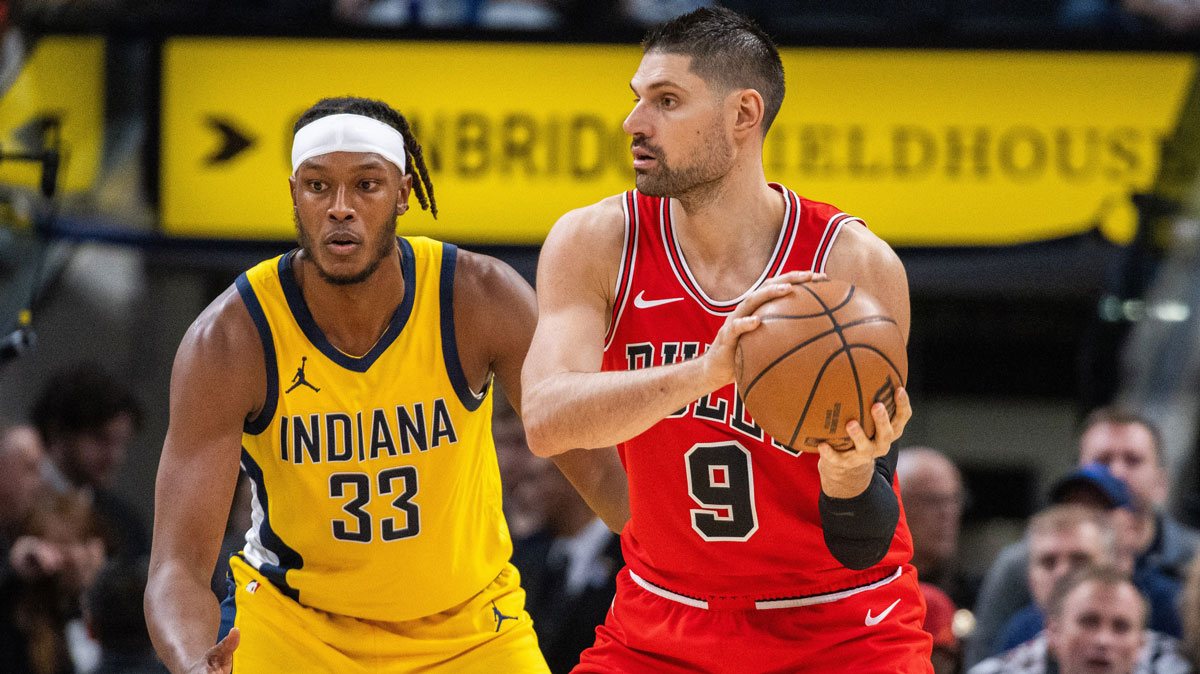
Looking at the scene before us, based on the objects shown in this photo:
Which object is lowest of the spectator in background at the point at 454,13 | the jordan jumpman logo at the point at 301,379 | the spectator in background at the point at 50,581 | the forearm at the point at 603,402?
the spectator in background at the point at 50,581

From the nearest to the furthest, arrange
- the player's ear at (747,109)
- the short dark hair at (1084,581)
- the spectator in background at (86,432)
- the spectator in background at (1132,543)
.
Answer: the player's ear at (747,109), the short dark hair at (1084,581), the spectator in background at (1132,543), the spectator in background at (86,432)

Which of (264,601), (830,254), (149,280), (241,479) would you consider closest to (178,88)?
(149,280)

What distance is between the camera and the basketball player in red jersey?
342cm

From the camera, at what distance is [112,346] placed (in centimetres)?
975

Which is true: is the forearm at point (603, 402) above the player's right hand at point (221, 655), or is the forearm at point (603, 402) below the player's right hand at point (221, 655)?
above

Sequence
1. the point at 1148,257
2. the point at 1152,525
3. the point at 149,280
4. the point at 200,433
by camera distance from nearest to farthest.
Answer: the point at 200,433, the point at 1152,525, the point at 1148,257, the point at 149,280

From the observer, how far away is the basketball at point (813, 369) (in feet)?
9.88

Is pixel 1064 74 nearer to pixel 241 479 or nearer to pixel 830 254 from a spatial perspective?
pixel 241 479

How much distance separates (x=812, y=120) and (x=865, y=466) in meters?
5.73

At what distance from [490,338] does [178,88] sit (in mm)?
5278

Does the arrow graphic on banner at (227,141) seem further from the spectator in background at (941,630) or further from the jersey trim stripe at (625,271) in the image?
the jersey trim stripe at (625,271)

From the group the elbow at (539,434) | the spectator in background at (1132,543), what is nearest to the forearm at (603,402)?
the elbow at (539,434)

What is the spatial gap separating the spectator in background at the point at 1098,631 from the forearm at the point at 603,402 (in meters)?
2.84

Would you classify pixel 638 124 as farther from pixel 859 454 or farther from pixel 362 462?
pixel 362 462
